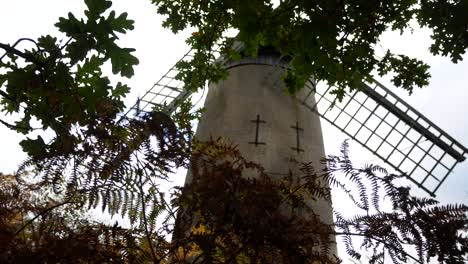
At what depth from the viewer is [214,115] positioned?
24.2 ft

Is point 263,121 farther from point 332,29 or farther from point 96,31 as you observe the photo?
point 96,31

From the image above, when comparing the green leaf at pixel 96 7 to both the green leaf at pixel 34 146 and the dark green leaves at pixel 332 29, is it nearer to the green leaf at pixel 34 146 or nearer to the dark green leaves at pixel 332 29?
A: the green leaf at pixel 34 146

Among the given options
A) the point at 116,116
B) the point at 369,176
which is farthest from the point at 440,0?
the point at 116,116

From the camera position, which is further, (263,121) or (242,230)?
Result: (263,121)

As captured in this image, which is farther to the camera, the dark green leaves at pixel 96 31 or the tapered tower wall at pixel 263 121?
the tapered tower wall at pixel 263 121

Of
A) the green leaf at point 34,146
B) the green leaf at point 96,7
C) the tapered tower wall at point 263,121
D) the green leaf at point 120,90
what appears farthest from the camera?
the tapered tower wall at point 263,121

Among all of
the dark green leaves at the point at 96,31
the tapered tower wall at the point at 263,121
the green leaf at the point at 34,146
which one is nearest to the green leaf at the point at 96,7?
the dark green leaves at the point at 96,31

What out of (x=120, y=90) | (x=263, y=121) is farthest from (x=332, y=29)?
(x=263, y=121)

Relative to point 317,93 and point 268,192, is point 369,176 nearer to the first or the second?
point 268,192

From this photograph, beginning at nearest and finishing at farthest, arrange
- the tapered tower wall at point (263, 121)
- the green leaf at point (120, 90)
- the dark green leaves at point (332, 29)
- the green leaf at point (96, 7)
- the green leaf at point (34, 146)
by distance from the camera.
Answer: the green leaf at point (96, 7) → the green leaf at point (34, 146) → the green leaf at point (120, 90) → the dark green leaves at point (332, 29) → the tapered tower wall at point (263, 121)

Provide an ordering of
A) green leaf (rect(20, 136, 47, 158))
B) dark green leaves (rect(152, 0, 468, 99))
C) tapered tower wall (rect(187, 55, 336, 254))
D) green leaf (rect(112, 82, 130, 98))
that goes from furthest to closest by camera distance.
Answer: tapered tower wall (rect(187, 55, 336, 254)), dark green leaves (rect(152, 0, 468, 99)), green leaf (rect(112, 82, 130, 98)), green leaf (rect(20, 136, 47, 158))

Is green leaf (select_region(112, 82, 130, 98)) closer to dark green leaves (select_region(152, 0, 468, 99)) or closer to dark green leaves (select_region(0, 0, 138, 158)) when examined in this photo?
dark green leaves (select_region(0, 0, 138, 158))

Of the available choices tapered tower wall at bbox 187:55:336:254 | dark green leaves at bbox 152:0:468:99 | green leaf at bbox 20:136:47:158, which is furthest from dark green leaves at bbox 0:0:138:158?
tapered tower wall at bbox 187:55:336:254

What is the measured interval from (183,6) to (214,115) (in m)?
2.30
